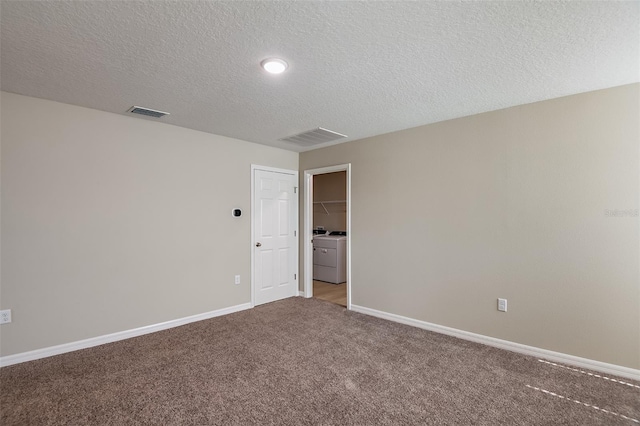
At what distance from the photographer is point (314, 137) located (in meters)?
4.01

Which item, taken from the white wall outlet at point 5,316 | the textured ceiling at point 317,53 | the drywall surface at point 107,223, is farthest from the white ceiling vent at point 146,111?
the white wall outlet at point 5,316

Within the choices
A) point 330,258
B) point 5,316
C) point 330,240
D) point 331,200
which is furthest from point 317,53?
point 331,200

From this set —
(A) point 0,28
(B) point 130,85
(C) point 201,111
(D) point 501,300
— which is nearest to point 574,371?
(D) point 501,300

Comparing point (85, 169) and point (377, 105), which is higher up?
point (377, 105)

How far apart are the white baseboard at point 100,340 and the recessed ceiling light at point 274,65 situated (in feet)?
9.79

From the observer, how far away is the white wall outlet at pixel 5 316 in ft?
8.32

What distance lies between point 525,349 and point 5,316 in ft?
15.1

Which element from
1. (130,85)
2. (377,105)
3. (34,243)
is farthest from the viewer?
(377,105)

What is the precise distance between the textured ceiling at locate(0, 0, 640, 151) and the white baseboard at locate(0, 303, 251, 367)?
2.27 m

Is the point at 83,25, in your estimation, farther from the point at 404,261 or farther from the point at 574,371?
the point at 574,371

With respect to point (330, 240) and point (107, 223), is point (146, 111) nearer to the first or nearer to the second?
point (107, 223)

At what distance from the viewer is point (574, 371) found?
2.50 metres

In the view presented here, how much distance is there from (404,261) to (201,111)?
9.28 feet

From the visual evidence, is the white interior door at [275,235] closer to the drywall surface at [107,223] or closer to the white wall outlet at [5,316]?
the drywall surface at [107,223]
